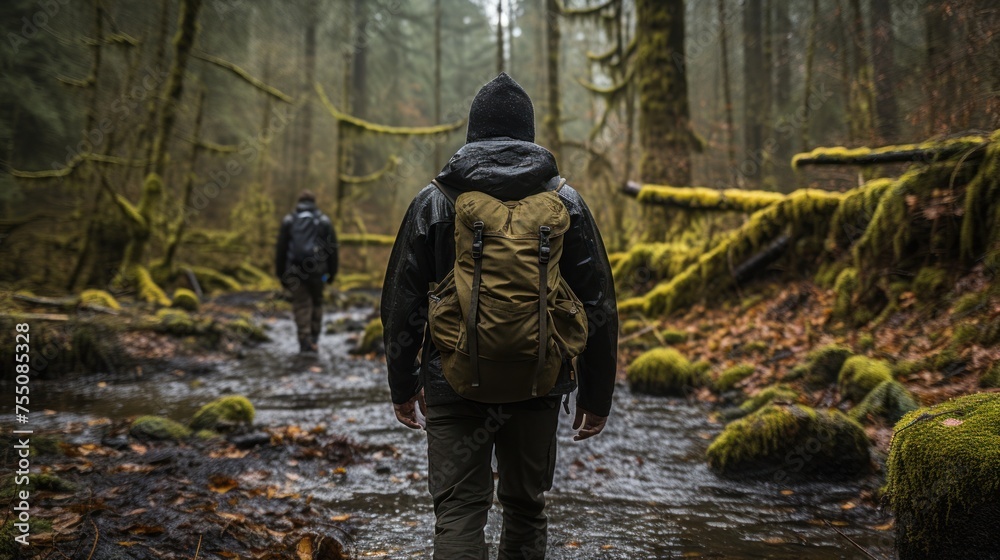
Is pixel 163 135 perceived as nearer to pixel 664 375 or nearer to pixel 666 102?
pixel 666 102

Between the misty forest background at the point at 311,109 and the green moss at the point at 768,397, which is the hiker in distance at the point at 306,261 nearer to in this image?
the misty forest background at the point at 311,109

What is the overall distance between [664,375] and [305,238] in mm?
6097

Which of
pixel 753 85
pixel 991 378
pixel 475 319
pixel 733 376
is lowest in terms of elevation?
pixel 733 376

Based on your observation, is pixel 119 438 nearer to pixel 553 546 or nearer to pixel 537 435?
pixel 553 546

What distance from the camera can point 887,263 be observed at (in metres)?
6.81

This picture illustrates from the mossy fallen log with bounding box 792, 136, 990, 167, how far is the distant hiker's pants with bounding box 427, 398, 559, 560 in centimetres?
642

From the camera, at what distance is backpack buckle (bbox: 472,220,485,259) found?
2.14 m

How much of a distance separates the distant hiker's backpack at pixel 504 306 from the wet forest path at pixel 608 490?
166 cm

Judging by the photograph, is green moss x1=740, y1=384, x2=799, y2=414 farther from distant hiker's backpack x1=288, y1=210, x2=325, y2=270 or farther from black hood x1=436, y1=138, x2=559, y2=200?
distant hiker's backpack x1=288, y1=210, x2=325, y2=270

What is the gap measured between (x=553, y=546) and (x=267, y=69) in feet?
74.0

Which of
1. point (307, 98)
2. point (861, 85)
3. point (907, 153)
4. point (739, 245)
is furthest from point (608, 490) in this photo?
point (307, 98)

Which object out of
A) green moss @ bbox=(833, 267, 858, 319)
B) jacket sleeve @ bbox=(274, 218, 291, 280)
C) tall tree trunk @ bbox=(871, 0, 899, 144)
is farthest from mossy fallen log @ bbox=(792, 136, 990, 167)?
jacket sleeve @ bbox=(274, 218, 291, 280)

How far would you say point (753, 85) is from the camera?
2103 cm

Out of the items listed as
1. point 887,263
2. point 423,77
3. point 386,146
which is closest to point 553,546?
point 887,263
